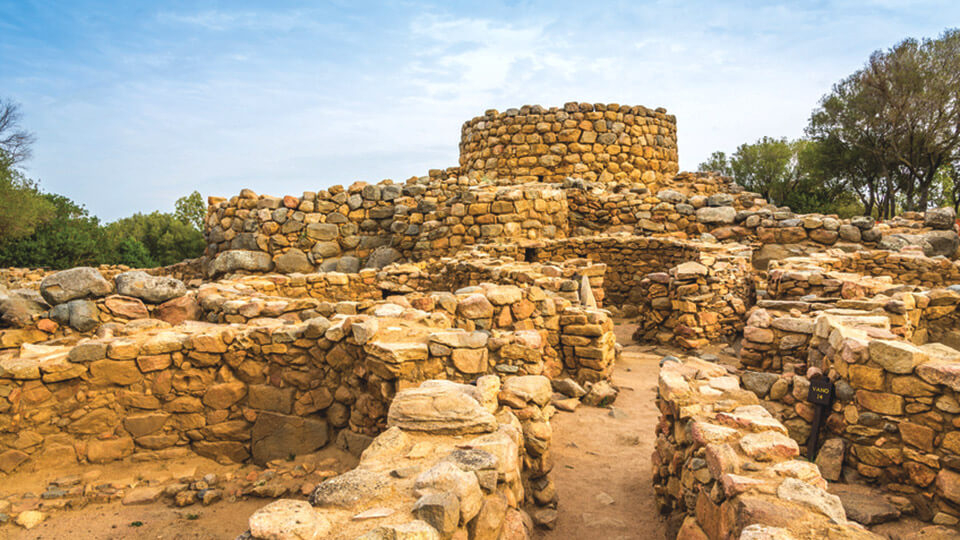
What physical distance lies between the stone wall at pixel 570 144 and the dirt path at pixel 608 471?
34.9 ft

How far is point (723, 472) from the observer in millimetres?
2732

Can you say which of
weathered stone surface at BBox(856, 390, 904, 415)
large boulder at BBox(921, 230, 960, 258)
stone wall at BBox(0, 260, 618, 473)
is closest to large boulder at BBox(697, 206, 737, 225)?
large boulder at BBox(921, 230, 960, 258)

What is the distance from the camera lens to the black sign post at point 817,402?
14.5ft

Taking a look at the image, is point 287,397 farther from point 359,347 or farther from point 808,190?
point 808,190

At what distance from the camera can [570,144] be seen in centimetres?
1620

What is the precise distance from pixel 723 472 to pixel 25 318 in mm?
6980

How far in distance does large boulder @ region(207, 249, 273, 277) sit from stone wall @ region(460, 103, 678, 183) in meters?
7.19

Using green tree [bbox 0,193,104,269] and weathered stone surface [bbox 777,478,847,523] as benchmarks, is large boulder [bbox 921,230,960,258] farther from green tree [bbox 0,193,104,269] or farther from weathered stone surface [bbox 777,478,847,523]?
green tree [bbox 0,193,104,269]

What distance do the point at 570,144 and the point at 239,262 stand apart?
10293 millimetres

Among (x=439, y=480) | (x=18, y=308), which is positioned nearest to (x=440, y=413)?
(x=439, y=480)

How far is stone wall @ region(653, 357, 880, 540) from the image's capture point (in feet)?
7.43

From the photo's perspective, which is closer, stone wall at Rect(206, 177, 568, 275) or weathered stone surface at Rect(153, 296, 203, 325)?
weathered stone surface at Rect(153, 296, 203, 325)

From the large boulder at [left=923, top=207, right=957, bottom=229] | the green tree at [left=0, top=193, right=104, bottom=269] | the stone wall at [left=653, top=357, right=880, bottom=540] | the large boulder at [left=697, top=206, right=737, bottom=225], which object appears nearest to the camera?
the stone wall at [left=653, top=357, right=880, bottom=540]

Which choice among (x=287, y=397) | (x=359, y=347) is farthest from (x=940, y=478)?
(x=287, y=397)
